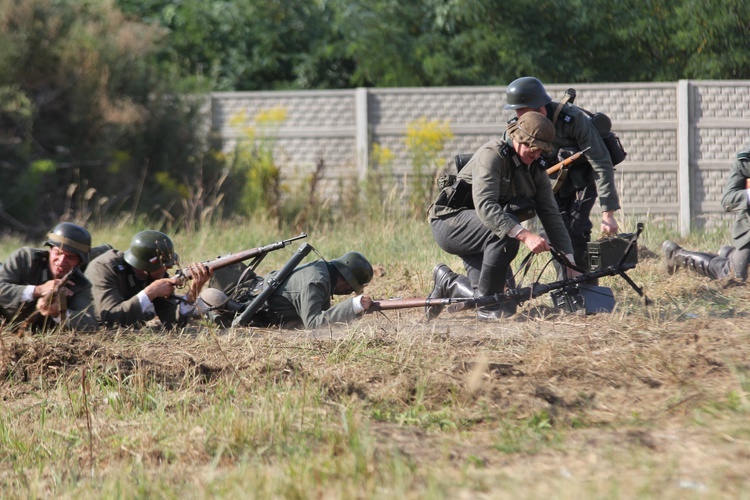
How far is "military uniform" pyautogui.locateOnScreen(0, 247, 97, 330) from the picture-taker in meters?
7.06

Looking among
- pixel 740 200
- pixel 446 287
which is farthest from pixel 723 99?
pixel 446 287

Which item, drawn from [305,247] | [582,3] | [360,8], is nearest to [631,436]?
[305,247]

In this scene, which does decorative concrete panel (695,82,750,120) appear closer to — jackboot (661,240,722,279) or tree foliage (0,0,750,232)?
tree foliage (0,0,750,232)

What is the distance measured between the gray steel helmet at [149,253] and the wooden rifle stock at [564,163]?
295cm

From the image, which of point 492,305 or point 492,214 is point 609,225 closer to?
point 492,305

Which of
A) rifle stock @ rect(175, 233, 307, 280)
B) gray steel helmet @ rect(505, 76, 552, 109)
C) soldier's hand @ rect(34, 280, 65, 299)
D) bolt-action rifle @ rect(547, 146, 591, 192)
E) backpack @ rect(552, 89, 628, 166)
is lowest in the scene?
soldier's hand @ rect(34, 280, 65, 299)

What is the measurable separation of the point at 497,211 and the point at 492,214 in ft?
0.13

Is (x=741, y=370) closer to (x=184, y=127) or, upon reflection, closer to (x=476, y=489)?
(x=476, y=489)

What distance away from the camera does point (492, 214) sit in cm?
652

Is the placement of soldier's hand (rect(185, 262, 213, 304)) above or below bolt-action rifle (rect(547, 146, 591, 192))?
below

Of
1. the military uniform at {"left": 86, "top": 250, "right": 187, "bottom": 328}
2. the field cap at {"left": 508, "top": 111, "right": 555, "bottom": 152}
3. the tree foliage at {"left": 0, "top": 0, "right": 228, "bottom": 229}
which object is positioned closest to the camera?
the field cap at {"left": 508, "top": 111, "right": 555, "bottom": 152}

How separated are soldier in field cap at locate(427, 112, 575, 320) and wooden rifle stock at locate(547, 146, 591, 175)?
0.41 m

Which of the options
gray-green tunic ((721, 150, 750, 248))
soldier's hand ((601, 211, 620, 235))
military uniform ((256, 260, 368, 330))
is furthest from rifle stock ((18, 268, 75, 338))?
gray-green tunic ((721, 150, 750, 248))

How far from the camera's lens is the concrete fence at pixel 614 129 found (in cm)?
1350
